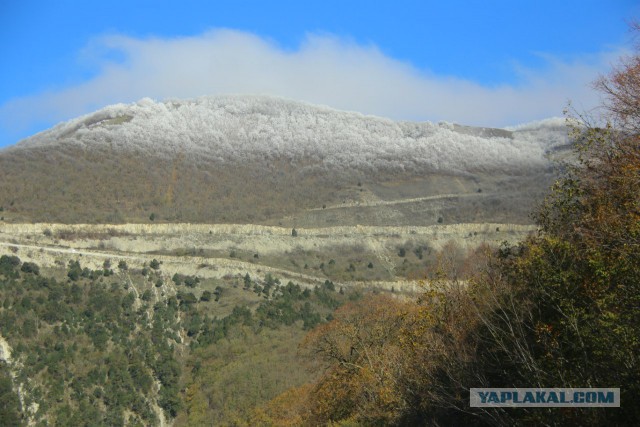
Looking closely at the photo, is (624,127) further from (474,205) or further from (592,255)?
(474,205)

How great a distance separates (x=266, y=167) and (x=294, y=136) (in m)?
18.1

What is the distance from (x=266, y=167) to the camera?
115 m

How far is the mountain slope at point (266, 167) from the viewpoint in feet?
287

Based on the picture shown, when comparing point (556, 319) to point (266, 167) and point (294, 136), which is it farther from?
point (294, 136)

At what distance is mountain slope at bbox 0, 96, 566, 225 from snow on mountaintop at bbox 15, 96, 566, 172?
0.78 feet

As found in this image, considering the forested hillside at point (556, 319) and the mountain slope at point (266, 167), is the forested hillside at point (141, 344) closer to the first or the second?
the mountain slope at point (266, 167)

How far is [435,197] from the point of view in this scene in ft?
331

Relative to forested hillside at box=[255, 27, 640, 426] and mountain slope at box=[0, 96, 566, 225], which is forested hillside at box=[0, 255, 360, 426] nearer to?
mountain slope at box=[0, 96, 566, 225]

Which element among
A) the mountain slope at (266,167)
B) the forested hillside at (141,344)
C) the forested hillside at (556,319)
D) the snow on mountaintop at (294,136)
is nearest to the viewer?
the forested hillside at (556,319)

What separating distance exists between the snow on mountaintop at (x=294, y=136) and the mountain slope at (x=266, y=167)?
237 millimetres

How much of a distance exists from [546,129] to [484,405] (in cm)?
12323

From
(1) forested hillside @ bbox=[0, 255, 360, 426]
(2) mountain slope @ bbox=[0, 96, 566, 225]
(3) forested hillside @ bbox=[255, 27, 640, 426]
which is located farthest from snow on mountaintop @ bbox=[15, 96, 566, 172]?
(3) forested hillside @ bbox=[255, 27, 640, 426]


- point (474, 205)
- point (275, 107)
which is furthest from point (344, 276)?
point (275, 107)

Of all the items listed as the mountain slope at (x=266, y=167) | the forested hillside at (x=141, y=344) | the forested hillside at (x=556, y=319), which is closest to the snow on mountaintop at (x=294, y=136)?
the mountain slope at (x=266, y=167)
